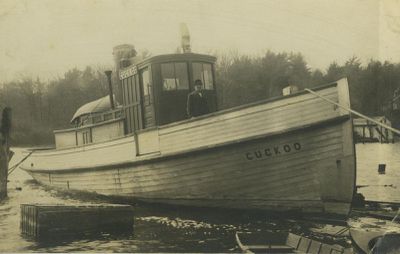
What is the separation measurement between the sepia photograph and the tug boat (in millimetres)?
15

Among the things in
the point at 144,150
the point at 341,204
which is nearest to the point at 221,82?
the point at 144,150

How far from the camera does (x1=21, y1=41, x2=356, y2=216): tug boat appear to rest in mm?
5125

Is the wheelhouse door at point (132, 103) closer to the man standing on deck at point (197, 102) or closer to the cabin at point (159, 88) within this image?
the cabin at point (159, 88)

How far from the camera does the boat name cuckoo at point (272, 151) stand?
17.0 feet

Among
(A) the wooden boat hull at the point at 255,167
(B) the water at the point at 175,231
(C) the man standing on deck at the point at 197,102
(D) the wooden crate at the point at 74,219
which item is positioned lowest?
(B) the water at the point at 175,231

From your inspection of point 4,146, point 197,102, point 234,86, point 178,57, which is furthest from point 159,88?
point 4,146

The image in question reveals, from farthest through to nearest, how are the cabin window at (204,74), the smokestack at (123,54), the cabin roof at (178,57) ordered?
the cabin window at (204,74) → the cabin roof at (178,57) → the smokestack at (123,54)

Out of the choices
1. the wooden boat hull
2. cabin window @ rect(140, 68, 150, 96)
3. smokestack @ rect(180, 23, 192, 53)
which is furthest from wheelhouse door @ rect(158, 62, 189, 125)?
the wooden boat hull

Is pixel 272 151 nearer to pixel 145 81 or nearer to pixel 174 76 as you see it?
pixel 174 76

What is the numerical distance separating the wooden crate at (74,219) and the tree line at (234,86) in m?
1.81

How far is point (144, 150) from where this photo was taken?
6.10 meters

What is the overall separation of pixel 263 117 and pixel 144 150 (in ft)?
5.54

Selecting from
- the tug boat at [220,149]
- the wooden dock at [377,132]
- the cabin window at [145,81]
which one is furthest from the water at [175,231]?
the cabin window at [145,81]

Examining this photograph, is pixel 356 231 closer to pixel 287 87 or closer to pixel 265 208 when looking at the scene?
pixel 265 208
